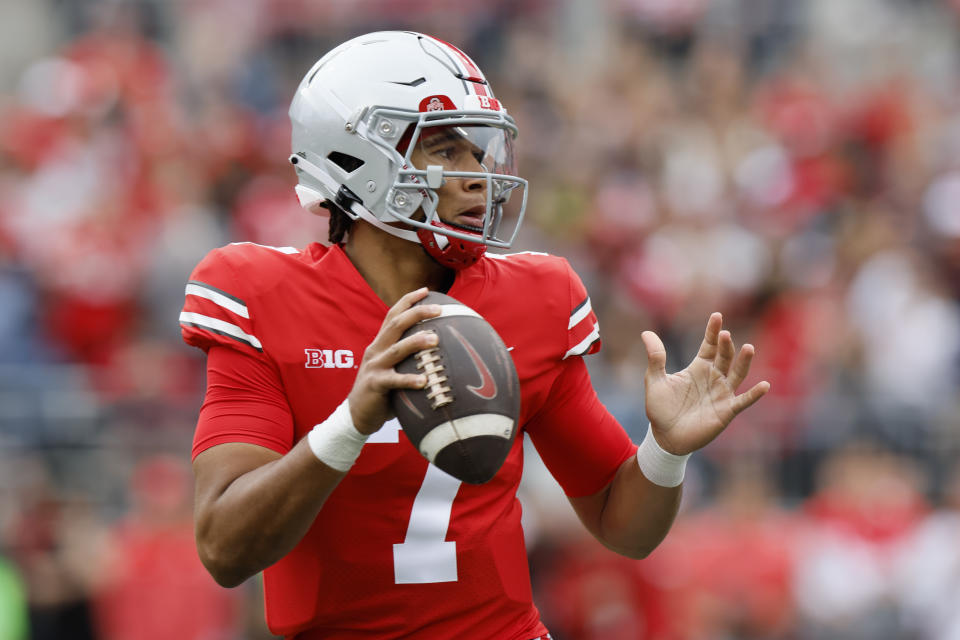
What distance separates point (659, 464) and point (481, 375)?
666 millimetres

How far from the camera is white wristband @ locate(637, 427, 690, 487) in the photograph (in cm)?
298

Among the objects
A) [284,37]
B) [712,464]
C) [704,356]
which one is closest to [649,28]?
[284,37]

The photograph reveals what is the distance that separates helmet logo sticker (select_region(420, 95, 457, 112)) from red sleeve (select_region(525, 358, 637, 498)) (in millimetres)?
637

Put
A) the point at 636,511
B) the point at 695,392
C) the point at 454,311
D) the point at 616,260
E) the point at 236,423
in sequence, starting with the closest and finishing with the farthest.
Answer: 1. the point at 454,311
2. the point at 236,423
3. the point at 695,392
4. the point at 636,511
5. the point at 616,260

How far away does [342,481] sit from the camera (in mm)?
2834

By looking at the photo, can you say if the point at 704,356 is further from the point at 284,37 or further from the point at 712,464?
the point at 284,37

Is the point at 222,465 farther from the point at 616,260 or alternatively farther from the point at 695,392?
the point at 616,260

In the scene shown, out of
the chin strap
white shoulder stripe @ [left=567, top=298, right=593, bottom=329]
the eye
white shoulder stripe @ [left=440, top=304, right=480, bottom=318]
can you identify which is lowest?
white shoulder stripe @ [left=567, top=298, right=593, bottom=329]

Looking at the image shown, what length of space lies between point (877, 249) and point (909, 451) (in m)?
1.51

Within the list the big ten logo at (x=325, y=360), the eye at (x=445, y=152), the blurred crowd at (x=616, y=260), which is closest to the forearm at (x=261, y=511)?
the big ten logo at (x=325, y=360)

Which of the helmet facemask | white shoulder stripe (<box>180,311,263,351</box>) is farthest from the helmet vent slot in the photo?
white shoulder stripe (<box>180,311,263,351</box>)

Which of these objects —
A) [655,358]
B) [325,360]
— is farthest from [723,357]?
[325,360]

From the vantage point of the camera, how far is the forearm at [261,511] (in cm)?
251

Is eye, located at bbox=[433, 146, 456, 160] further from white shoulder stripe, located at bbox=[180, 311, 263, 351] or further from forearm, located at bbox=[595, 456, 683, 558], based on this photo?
forearm, located at bbox=[595, 456, 683, 558]
